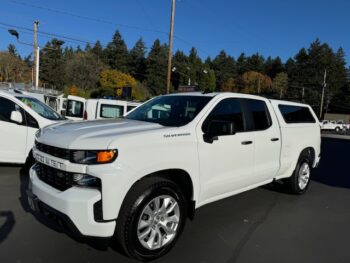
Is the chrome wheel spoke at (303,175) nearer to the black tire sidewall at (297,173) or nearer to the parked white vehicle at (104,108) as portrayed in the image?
the black tire sidewall at (297,173)

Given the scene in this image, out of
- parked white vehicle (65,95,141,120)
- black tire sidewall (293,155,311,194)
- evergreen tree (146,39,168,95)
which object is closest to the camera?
black tire sidewall (293,155,311,194)

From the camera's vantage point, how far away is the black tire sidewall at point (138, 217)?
334 centimetres

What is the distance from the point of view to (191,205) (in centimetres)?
400

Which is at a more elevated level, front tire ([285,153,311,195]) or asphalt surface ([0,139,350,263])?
front tire ([285,153,311,195])

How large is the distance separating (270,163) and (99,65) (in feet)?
238

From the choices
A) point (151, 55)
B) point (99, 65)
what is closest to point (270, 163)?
point (99, 65)

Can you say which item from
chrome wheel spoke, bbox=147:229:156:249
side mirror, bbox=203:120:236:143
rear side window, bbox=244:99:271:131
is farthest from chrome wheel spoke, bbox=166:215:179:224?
rear side window, bbox=244:99:271:131

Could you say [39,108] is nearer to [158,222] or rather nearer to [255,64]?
[158,222]

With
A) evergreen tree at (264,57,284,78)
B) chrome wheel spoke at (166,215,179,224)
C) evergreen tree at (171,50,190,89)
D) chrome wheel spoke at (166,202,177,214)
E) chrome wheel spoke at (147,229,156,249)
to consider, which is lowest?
chrome wheel spoke at (147,229,156,249)

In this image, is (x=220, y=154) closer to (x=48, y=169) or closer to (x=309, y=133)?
(x=48, y=169)

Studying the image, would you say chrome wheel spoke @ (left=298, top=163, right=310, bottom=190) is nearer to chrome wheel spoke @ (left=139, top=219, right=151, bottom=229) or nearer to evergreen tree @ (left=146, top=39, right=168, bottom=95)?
chrome wheel spoke @ (left=139, top=219, right=151, bottom=229)

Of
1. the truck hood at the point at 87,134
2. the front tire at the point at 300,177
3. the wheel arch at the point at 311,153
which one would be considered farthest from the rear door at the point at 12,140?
the wheel arch at the point at 311,153

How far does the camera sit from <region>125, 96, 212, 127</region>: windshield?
4309 millimetres

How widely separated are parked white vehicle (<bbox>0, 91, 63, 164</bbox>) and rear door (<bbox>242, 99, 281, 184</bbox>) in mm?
4370
